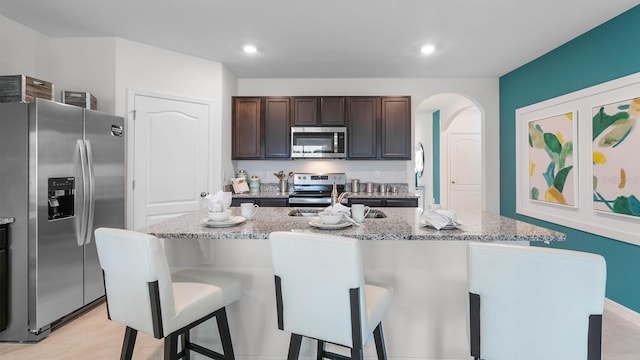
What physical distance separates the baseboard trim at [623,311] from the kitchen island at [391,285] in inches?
67.9

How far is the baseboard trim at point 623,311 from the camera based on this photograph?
2.51 meters

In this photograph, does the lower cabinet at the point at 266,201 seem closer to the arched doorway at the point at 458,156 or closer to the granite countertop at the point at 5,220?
the granite countertop at the point at 5,220

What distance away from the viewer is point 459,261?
174 cm

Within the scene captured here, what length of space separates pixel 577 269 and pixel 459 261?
0.78 metres

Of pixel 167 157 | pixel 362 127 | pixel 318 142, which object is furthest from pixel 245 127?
pixel 362 127

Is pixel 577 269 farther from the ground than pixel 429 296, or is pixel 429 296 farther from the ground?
pixel 577 269

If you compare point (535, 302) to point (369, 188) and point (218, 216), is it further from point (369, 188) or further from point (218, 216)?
point (369, 188)

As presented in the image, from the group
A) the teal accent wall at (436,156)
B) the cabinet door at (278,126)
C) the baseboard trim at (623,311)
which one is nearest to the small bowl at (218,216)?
the cabinet door at (278,126)

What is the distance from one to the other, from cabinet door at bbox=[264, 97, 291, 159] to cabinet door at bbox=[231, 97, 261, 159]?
0.40ft

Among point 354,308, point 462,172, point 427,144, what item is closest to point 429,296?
point 354,308

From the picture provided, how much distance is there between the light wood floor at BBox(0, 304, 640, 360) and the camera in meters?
2.02

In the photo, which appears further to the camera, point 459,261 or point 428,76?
point 428,76

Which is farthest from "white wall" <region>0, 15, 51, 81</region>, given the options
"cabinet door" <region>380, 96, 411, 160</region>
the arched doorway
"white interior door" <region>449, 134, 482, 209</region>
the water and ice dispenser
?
"white interior door" <region>449, 134, 482, 209</region>

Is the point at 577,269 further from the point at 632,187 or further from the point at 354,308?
the point at 632,187
